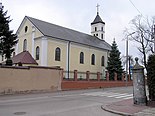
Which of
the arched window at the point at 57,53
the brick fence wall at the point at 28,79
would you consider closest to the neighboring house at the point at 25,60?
the arched window at the point at 57,53

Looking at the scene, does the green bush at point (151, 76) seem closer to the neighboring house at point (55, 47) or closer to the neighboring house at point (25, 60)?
the neighboring house at point (25, 60)

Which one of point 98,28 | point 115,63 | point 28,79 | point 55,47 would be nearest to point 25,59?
point 55,47

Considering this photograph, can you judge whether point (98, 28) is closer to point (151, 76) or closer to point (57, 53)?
point (57, 53)

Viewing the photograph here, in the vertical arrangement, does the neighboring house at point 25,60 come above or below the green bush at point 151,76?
above

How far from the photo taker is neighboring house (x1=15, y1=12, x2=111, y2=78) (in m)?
38.8

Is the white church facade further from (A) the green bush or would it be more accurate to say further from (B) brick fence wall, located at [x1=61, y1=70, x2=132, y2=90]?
(A) the green bush

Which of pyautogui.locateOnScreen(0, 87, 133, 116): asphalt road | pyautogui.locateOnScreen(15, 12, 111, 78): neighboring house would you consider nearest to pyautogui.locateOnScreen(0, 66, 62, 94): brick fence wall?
pyautogui.locateOnScreen(0, 87, 133, 116): asphalt road

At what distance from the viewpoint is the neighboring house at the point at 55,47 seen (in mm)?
38812

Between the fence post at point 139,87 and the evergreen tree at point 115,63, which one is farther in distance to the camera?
the evergreen tree at point 115,63

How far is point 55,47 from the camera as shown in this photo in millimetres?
40125

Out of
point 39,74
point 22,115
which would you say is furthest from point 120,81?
point 22,115

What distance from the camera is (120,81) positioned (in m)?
42.5

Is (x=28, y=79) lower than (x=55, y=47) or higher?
lower

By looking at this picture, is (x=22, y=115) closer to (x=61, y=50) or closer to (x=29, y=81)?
(x=29, y=81)
